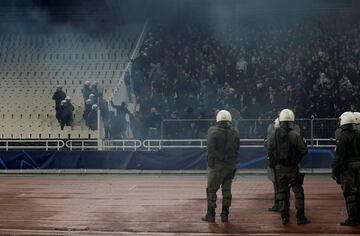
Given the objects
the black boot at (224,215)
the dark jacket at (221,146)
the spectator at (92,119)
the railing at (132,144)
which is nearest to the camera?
the dark jacket at (221,146)

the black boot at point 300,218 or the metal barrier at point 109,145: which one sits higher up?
the metal barrier at point 109,145

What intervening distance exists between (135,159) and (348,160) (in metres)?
9.96

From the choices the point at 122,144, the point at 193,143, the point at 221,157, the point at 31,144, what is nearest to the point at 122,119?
the point at 122,144

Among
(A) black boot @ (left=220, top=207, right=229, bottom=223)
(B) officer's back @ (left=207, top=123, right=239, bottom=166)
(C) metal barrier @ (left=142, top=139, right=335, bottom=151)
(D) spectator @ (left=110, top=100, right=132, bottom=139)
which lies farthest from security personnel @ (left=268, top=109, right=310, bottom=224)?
(D) spectator @ (left=110, top=100, right=132, bottom=139)

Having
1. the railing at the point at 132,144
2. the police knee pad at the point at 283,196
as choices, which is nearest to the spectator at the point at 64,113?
the railing at the point at 132,144

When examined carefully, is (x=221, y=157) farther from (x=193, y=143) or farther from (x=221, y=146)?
(x=193, y=143)

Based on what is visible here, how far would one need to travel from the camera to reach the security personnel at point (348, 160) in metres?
9.47

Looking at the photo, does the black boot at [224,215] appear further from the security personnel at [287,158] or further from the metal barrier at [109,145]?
the metal barrier at [109,145]

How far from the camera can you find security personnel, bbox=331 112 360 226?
947cm

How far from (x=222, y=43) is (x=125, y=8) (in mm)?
8062

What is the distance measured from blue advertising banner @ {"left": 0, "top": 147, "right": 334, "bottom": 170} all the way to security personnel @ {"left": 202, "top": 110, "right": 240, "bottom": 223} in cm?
786

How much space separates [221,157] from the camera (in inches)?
397

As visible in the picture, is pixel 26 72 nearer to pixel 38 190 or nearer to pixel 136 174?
pixel 136 174

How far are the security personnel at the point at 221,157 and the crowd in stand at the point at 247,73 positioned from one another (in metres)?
6.29
